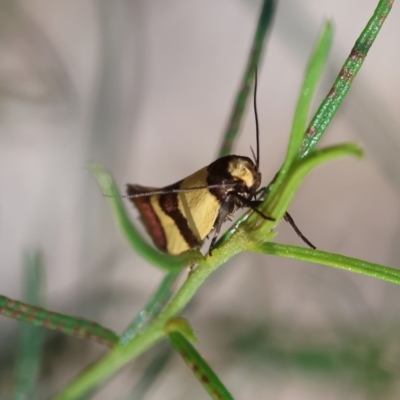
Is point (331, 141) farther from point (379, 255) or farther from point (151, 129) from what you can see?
point (151, 129)

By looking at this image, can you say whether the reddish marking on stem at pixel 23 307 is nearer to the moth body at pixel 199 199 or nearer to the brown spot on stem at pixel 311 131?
the moth body at pixel 199 199

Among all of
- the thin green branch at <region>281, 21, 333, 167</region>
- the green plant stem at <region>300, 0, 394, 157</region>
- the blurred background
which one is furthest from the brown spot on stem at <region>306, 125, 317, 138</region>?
the blurred background

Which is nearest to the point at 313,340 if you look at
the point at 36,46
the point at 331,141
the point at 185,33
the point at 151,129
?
the point at 331,141

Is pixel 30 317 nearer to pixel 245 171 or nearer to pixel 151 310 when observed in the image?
pixel 151 310

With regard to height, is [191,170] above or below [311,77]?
above

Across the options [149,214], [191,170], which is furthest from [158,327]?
[191,170]

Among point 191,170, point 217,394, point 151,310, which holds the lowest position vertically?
point 217,394

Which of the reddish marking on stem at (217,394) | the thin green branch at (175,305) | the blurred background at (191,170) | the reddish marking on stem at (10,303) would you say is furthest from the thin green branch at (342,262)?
the blurred background at (191,170)

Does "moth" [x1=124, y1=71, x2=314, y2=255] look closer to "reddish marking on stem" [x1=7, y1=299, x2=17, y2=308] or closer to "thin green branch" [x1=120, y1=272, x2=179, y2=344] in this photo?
"thin green branch" [x1=120, y1=272, x2=179, y2=344]
